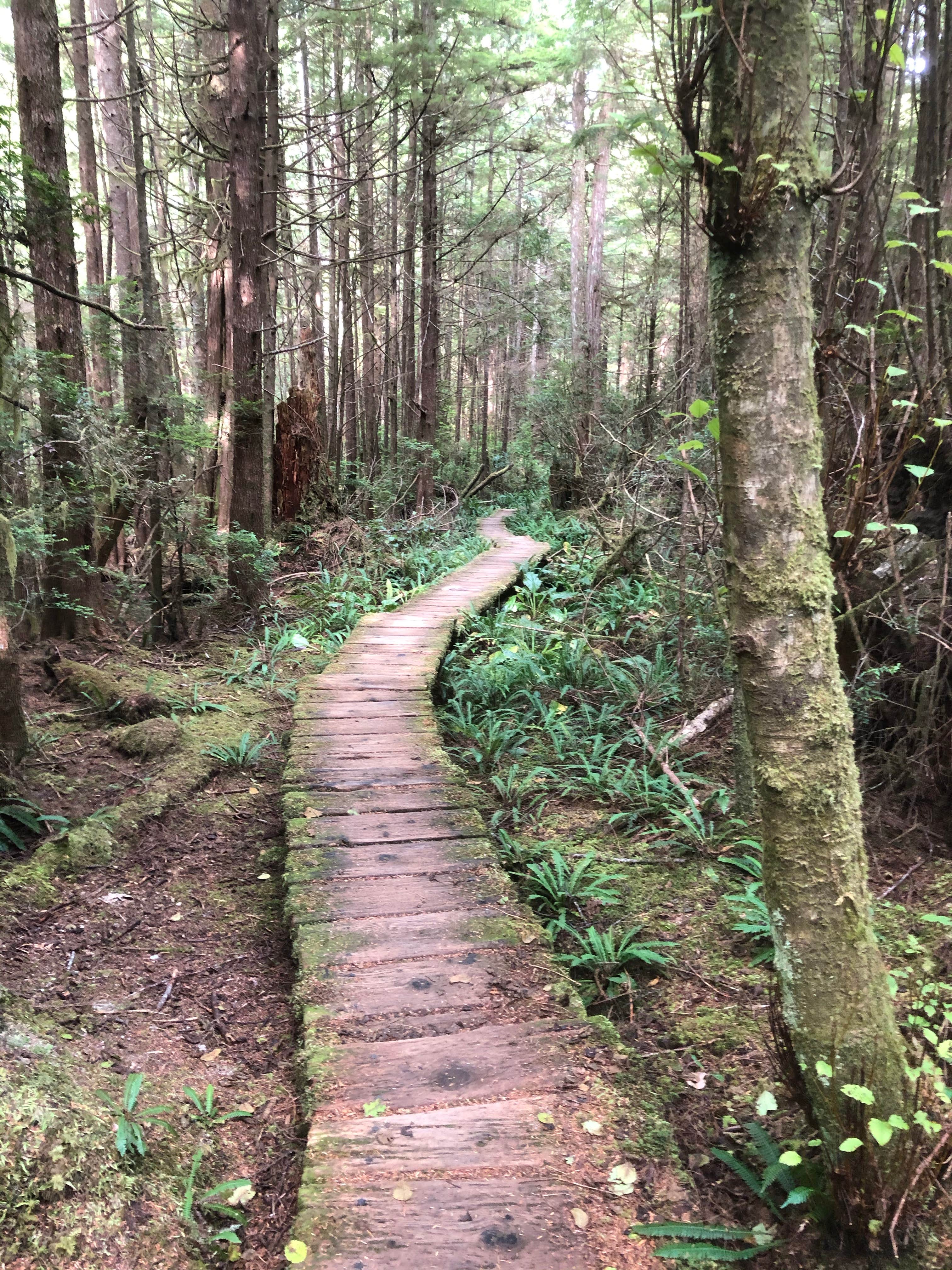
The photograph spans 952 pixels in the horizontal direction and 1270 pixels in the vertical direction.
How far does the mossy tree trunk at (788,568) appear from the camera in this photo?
1903 millimetres

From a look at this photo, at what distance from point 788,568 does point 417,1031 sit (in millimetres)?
1980

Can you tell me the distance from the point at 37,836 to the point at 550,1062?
9.77ft

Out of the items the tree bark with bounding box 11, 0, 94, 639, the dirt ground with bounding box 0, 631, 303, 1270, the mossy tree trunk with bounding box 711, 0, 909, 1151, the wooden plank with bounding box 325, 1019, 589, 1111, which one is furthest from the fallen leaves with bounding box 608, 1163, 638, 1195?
the tree bark with bounding box 11, 0, 94, 639

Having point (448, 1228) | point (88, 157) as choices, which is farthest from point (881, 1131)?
point (88, 157)

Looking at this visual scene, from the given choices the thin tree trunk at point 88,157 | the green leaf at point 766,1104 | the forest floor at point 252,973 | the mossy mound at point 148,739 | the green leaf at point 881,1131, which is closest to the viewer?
the green leaf at point 881,1131

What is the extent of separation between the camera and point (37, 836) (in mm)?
3969

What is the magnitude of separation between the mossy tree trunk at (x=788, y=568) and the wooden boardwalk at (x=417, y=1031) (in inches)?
33.6

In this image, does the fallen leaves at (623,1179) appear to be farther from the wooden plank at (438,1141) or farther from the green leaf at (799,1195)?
the green leaf at (799,1195)

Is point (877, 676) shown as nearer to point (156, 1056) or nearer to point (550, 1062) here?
point (550, 1062)

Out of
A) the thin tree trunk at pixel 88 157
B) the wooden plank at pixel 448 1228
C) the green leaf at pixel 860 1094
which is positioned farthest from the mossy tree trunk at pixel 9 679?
the thin tree trunk at pixel 88 157

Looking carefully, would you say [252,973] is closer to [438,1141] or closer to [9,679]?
[438,1141]

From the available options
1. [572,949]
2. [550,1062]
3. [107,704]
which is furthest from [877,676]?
[107,704]

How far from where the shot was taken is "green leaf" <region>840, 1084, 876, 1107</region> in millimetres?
1801

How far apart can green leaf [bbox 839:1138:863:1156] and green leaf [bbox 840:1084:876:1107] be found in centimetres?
8
